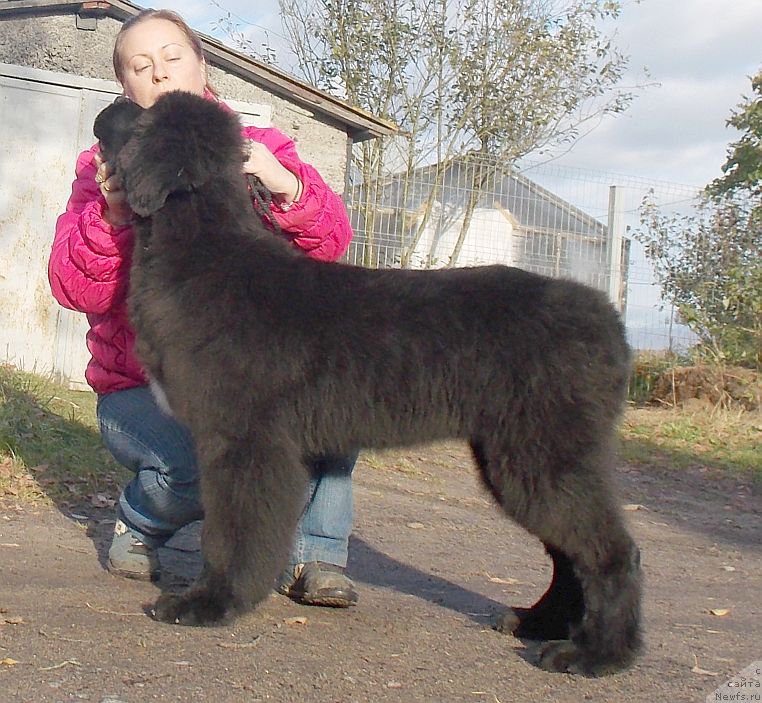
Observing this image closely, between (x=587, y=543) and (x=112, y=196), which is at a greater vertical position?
(x=112, y=196)

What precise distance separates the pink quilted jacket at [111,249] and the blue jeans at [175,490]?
24 cm

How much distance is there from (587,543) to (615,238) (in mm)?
8924

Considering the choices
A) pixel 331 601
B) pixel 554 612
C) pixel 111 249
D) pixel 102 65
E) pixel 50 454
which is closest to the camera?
pixel 554 612

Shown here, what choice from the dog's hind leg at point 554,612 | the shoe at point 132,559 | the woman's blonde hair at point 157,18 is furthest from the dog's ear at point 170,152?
the dog's hind leg at point 554,612

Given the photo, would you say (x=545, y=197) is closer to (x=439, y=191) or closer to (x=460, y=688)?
(x=439, y=191)

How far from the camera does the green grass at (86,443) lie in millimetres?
5359

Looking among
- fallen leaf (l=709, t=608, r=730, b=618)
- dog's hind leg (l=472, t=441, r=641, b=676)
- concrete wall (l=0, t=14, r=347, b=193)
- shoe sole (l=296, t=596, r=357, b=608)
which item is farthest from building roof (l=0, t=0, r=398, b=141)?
dog's hind leg (l=472, t=441, r=641, b=676)

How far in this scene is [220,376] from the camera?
3135 millimetres

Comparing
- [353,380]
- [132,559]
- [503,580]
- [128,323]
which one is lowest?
[503,580]

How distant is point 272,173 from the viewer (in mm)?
3691

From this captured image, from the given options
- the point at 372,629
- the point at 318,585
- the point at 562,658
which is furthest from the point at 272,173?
the point at 562,658

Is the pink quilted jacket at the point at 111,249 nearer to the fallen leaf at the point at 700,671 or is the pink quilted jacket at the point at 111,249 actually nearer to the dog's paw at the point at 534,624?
the dog's paw at the point at 534,624

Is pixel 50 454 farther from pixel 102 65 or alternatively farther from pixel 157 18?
pixel 102 65

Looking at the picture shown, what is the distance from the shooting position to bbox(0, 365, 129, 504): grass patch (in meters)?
5.24
